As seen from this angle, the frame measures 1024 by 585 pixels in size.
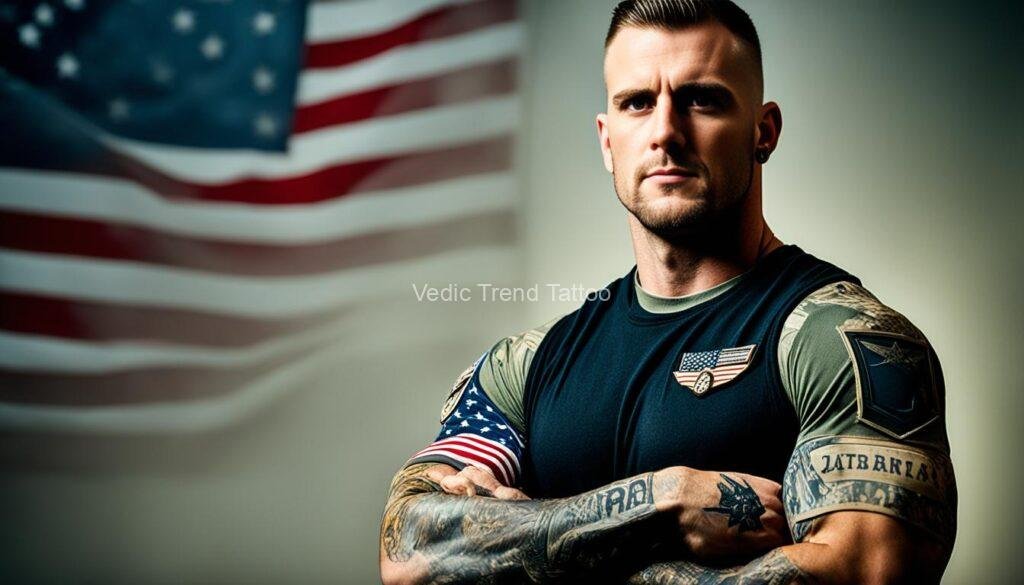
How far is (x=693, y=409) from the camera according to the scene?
1.81 meters

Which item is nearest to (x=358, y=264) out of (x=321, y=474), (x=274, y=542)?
(x=321, y=474)

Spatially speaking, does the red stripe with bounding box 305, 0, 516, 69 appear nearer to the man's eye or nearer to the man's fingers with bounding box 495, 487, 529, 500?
the man's eye

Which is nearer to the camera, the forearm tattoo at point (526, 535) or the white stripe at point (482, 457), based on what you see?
the forearm tattoo at point (526, 535)

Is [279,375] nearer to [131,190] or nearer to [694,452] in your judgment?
[131,190]

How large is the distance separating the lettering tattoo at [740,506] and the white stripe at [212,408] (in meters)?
2.08

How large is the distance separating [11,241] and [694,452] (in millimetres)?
2726

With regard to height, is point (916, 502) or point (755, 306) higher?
point (755, 306)

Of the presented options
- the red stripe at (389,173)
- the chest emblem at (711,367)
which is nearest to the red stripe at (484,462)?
the chest emblem at (711,367)

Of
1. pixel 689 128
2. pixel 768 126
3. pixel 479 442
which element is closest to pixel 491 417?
pixel 479 442

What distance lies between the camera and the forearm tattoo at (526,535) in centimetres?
166

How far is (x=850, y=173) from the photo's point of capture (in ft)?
10.7

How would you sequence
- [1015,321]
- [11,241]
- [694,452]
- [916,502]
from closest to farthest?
[916,502] < [694,452] < [1015,321] < [11,241]

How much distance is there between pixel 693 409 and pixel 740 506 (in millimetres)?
221

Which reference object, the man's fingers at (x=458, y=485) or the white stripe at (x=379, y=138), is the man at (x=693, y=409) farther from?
the white stripe at (x=379, y=138)
